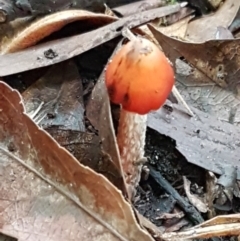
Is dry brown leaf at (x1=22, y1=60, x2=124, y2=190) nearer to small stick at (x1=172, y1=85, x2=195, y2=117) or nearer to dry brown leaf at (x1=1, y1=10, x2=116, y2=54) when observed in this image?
dry brown leaf at (x1=1, y1=10, x2=116, y2=54)

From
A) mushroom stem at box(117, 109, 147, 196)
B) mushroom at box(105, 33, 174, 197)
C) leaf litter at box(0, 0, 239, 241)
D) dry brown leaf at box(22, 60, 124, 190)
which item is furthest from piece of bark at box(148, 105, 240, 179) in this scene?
mushroom at box(105, 33, 174, 197)

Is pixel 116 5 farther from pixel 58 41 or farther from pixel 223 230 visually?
pixel 223 230

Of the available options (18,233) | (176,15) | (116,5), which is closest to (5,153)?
(18,233)

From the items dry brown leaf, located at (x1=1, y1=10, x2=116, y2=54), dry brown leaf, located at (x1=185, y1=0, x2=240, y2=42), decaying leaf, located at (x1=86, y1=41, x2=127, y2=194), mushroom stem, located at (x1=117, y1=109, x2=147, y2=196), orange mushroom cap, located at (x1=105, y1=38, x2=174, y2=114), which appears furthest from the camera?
dry brown leaf, located at (x1=185, y1=0, x2=240, y2=42)

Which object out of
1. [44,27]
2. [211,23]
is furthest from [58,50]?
[211,23]

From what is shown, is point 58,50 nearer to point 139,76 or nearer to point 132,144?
point 132,144

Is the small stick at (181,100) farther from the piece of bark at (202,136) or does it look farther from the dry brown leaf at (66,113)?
the dry brown leaf at (66,113)
